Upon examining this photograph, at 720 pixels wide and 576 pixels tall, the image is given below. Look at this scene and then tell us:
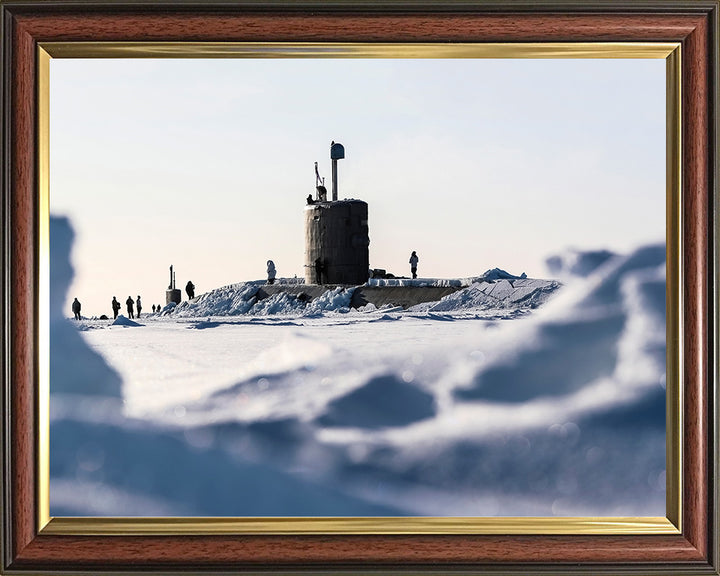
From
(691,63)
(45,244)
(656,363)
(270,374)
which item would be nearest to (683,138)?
(691,63)

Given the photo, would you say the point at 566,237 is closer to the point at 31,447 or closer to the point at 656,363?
the point at 656,363

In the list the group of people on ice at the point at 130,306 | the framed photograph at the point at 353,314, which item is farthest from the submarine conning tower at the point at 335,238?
the group of people on ice at the point at 130,306

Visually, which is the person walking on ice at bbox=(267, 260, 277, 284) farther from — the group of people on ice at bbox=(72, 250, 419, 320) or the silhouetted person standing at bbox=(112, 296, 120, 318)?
the silhouetted person standing at bbox=(112, 296, 120, 318)

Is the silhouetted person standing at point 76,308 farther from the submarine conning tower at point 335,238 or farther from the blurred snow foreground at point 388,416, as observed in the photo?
the submarine conning tower at point 335,238

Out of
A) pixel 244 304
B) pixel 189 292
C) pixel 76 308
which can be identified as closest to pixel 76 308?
pixel 76 308

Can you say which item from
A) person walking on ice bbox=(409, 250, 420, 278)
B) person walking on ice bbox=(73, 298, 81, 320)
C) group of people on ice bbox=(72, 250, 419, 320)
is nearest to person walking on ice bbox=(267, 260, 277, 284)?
group of people on ice bbox=(72, 250, 419, 320)

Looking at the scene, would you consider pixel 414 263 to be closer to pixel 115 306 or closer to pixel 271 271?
pixel 271 271
